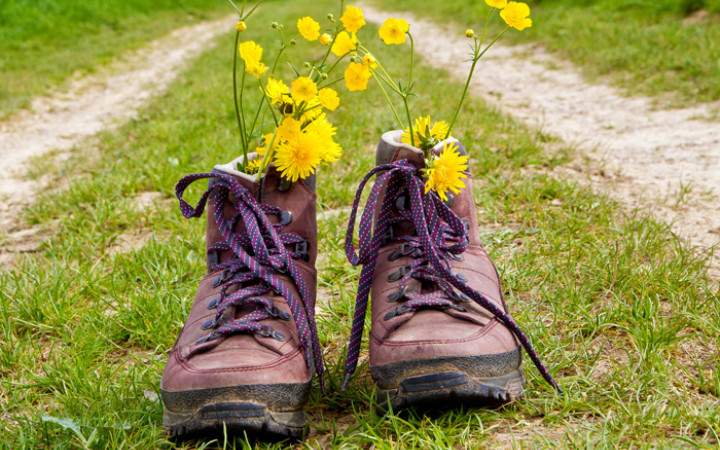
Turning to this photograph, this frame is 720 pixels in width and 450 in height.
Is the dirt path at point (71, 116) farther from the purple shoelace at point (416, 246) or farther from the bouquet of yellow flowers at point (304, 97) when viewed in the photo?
the purple shoelace at point (416, 246)

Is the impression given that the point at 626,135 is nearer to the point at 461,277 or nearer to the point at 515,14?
the point at 515,14

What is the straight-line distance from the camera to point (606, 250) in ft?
7.82

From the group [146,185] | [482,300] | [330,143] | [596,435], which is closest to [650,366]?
[596,435]

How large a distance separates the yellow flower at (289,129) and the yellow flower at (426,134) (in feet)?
1.13

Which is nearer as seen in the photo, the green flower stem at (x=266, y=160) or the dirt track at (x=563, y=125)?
the green flower stem at (x=266, y=160)

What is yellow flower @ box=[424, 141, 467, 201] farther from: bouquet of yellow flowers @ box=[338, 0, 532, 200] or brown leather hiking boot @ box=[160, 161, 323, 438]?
brown leather hiking boot @ box=[160, 161, 323, 438]

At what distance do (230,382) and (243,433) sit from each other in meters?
0.13

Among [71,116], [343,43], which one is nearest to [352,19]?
[343,43]

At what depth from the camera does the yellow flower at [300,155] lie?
1.64 m

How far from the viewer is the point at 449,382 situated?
4.55 feet

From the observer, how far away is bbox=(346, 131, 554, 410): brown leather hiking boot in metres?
1.41

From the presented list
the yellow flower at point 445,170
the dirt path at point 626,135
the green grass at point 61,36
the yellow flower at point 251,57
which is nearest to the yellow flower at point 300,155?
the yellow flower at point 251,57

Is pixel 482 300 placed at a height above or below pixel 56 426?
above

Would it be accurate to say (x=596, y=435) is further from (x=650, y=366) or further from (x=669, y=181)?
(x=669, y=181)
